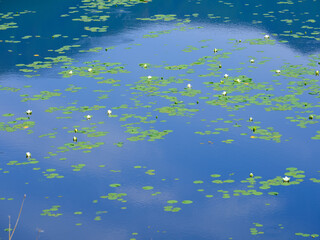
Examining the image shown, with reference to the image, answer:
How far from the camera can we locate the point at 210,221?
6691 mm

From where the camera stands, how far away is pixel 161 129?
356 inches

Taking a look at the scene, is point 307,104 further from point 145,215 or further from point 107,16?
point 107,16

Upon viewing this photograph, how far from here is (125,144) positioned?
863 centimetres

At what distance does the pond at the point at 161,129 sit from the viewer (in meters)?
6.80

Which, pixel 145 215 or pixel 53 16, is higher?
pixel 53 16

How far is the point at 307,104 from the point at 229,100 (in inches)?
57.1

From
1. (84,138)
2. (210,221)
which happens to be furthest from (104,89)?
(210,221)

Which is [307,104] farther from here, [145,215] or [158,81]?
[145,215]

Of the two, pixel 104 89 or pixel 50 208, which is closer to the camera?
pixel 50 208

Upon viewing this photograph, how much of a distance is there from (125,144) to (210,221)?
2456 millimetres

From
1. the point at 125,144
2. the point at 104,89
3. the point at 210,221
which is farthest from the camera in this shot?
the point at 104,89

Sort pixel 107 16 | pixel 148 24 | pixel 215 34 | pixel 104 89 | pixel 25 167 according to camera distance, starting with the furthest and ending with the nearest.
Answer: pixel 107 16 → pixel 148 24 → pixel 215 34 → pixel 104 89 → pixel 25 167

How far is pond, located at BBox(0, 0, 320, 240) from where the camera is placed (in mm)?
6801

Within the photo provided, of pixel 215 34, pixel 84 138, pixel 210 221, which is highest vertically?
pixel 215 34
